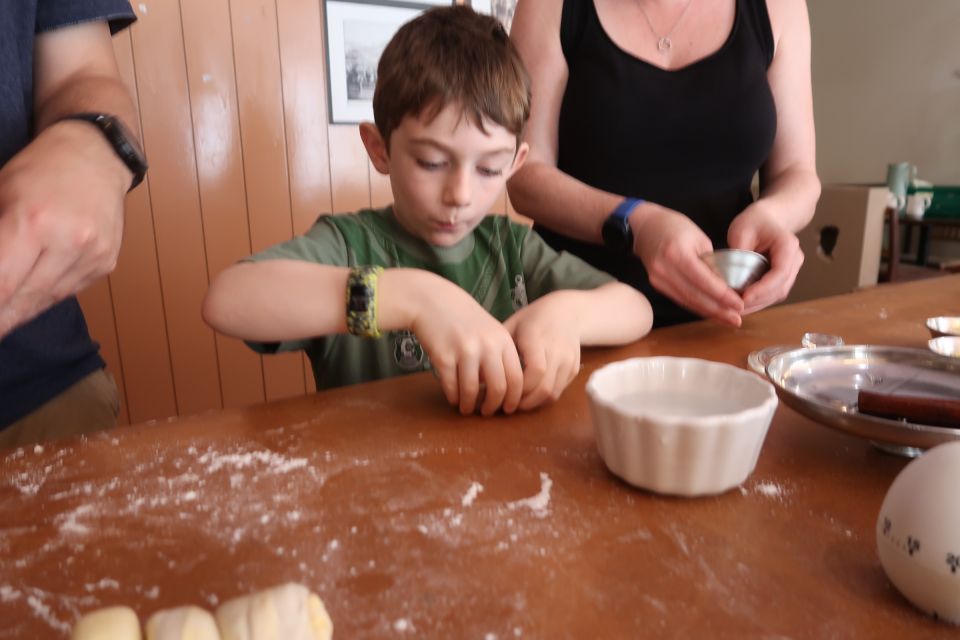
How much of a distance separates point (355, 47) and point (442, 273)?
5.30 ft

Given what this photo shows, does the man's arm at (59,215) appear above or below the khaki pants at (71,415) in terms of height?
above

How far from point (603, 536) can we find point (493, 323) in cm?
28

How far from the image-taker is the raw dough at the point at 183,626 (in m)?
0.30

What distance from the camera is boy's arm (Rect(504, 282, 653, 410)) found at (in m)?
0.68

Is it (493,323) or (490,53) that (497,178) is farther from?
(493,323)

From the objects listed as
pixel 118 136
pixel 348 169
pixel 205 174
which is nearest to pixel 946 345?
pixel 118 136

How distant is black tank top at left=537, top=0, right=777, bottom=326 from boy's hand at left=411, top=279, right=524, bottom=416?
556 mm

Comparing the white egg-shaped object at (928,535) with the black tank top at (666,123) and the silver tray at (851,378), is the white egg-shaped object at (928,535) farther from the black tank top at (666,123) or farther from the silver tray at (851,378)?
the black tank top at (666,123)

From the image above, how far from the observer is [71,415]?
0.86 meters

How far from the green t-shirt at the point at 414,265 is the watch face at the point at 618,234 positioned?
51mm

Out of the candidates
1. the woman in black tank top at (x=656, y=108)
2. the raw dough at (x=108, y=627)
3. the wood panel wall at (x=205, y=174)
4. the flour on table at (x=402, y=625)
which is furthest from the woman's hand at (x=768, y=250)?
the wood panel wall at (x=205, y=174)

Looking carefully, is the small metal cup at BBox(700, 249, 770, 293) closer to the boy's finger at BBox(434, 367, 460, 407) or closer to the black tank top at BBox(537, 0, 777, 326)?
the black tank top at BBox(537, 0, 777, 326)

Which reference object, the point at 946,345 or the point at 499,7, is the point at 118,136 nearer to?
the point at 946,345

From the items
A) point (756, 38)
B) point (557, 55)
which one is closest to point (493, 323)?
point (557, 55)
